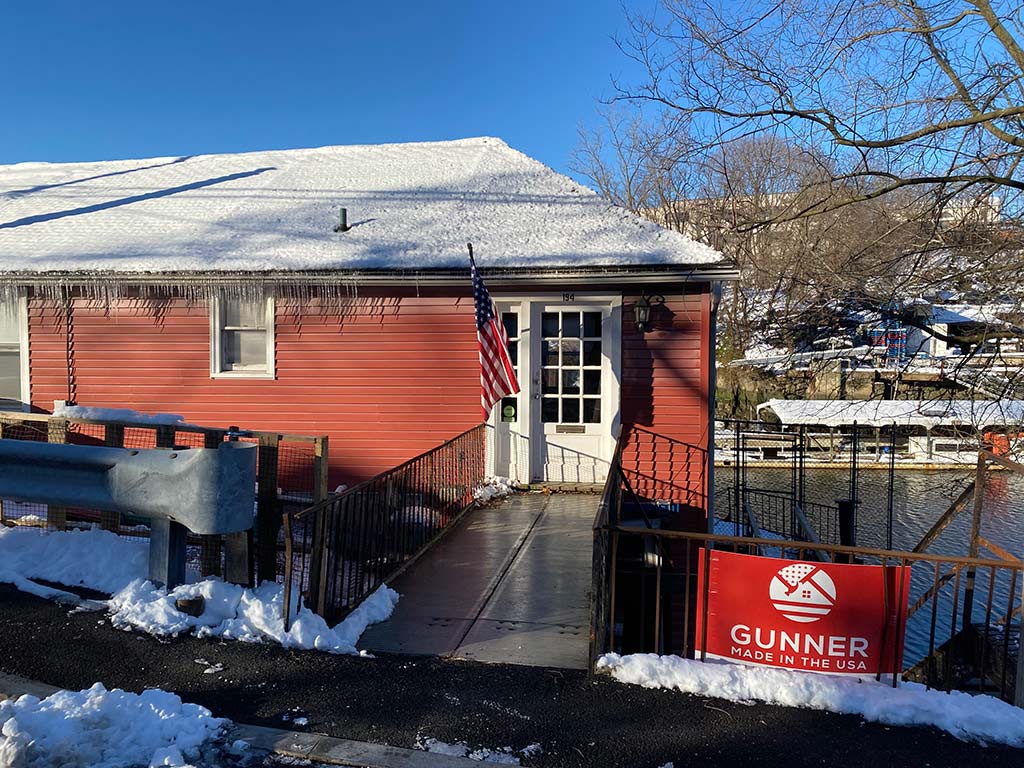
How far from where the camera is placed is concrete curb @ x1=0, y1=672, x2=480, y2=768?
3201mm

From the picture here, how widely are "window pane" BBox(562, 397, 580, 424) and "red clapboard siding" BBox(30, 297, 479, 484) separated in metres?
1.11

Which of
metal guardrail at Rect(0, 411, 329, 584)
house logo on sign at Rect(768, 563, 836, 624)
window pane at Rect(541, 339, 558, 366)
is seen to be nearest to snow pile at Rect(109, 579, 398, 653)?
metal guardrail at Rect(0, 411, 329, 584)

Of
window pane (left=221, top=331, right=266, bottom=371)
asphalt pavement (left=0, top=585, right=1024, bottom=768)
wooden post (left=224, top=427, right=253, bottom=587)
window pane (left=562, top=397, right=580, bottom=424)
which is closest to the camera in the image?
asphalt pavement (left=0, top=585, right=1024, bottom=768)

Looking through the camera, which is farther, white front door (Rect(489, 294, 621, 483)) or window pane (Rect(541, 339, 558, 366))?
window pane (Rect(541, 339, 558, 366))

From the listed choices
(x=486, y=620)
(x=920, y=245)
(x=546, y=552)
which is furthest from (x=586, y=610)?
(x=920, y=245)

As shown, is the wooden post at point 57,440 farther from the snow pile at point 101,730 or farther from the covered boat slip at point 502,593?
the snow pile at point 101,730

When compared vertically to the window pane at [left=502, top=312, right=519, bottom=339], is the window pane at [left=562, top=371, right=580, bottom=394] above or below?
below

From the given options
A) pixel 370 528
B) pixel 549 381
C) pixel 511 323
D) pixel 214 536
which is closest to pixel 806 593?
pixel 370 528

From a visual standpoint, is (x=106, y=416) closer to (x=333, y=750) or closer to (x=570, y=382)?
(x=333, y=750)

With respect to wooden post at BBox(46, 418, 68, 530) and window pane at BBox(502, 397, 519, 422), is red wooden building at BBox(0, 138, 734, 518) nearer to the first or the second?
window pane at BBox(502, 397, 519, 422)

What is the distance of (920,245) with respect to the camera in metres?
8.91

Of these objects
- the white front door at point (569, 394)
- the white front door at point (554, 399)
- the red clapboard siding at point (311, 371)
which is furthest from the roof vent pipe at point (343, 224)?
the white front door at point (569, 394)

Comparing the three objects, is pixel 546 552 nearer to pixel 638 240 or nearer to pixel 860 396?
pixel 638 240

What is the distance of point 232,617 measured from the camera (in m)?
4.65
